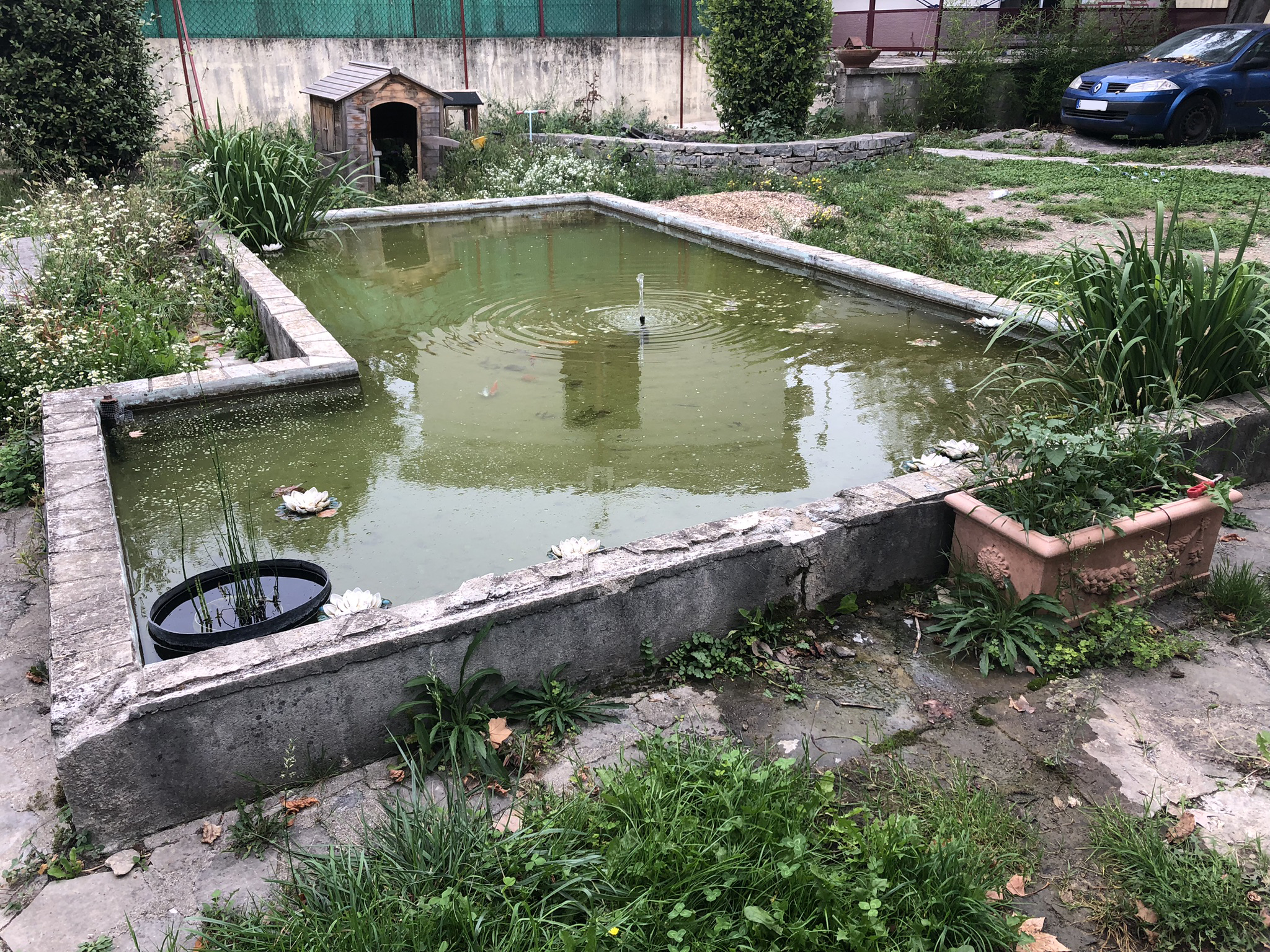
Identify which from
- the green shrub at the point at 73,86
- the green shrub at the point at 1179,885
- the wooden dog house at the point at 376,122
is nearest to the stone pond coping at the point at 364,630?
the green shrub at the point at 1179,885

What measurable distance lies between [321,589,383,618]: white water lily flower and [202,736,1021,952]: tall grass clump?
651 millimetres

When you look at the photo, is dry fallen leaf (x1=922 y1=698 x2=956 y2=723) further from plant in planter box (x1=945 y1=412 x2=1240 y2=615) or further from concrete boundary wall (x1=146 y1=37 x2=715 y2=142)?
concrete boundary wall (x1=146 y1=37 x2=715 y2=142)

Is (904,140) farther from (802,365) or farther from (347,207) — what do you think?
(802,365)

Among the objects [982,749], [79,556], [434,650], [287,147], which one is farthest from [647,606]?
[287,147]

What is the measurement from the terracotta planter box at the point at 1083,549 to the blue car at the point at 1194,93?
10.9m

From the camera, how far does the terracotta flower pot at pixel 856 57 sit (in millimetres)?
13695

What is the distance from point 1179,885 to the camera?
1947 mm

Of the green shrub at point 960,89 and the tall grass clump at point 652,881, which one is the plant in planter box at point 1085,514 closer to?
the tall grass clump at point 652,881

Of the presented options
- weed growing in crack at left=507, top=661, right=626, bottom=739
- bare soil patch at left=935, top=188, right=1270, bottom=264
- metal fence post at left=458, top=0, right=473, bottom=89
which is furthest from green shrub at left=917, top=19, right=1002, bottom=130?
weed growing in crack at left=507, top=661, right=626, bottom=739

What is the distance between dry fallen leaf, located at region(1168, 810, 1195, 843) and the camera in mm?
2111

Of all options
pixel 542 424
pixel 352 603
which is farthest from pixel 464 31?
pixel 352 603

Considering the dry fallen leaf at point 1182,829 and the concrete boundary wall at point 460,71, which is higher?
the concrete boundary wall at point 460,71

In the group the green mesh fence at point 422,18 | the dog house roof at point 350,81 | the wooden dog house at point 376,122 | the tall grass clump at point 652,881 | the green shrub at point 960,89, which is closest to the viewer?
the tall grass clump at point 652,881

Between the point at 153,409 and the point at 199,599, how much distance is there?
80.8 inches
